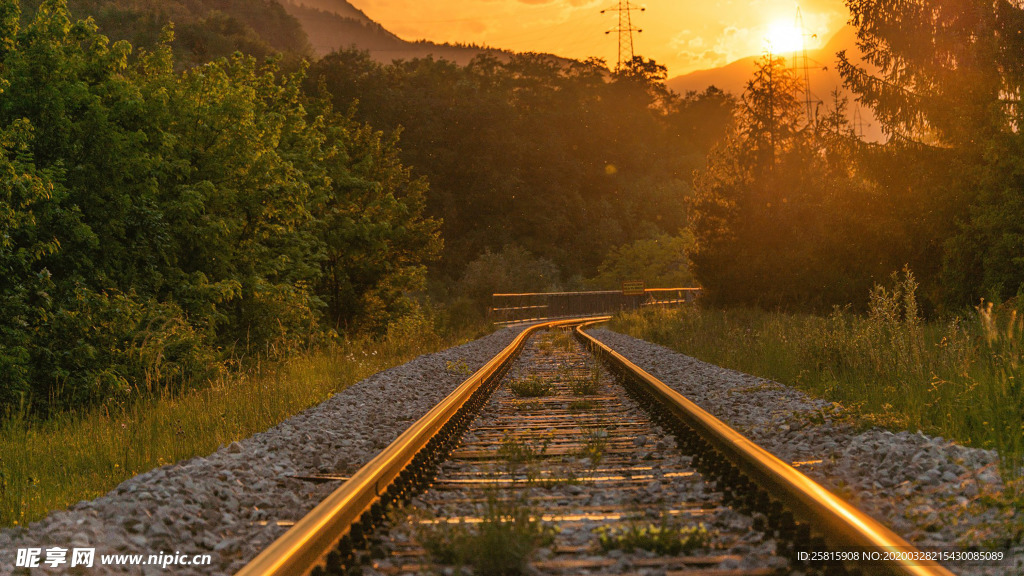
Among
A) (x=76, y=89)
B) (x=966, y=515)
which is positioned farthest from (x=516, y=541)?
(x=76, y=89)

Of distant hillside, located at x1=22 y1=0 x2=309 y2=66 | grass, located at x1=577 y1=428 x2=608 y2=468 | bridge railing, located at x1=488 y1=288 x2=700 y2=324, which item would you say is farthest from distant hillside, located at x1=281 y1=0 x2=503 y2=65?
grass, located at x1=577 y1=428 x2=608 y2=468

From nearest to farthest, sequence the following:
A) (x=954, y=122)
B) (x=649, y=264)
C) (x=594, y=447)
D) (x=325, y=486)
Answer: (x=325, y=486) < (x=594, y=447) < (x=954, y=122) < (x=649, y=264)

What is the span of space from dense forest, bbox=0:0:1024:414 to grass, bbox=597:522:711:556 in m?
7.06

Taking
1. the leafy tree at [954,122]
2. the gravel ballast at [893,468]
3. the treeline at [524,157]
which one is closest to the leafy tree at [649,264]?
the treeline at [524,157]

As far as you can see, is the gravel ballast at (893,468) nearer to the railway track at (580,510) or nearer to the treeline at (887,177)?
the railway track at (580,510)

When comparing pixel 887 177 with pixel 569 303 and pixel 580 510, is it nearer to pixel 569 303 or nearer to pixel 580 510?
pixel 580 510

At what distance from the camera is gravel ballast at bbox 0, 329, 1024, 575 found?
3.97m

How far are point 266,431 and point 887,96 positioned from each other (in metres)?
21.5

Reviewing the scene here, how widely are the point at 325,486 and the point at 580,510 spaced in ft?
6.14

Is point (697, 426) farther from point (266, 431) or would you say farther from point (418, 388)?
point (418, 388)

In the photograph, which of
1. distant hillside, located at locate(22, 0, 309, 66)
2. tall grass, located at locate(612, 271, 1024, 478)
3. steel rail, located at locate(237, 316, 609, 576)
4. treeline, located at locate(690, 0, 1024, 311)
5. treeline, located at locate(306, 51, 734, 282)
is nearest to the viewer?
steel rail, located at locate(237, 316, 609, 576)

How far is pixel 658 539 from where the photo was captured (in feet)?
12.0

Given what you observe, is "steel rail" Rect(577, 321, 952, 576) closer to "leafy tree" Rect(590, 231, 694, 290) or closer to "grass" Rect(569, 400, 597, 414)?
"grass" Rect(569, 400, 597, 414)

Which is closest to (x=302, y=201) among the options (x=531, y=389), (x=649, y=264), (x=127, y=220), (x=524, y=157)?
(x=127, y=220)
